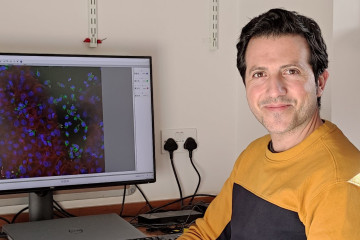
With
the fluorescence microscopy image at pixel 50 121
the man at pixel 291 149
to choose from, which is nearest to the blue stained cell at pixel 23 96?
the fluorescence microscopy image at pixel 50 121

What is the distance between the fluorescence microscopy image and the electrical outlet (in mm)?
329

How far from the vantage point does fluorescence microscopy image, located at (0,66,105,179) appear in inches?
62.6

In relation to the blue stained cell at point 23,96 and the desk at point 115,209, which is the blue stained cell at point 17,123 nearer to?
the blue stained cell at point 23,96

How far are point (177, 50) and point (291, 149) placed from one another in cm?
80

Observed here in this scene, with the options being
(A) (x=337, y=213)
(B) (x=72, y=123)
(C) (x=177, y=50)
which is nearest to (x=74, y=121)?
(B) (x=72, y=123)

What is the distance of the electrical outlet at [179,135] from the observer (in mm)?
1973

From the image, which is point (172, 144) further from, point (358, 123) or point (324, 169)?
point (324, 169)

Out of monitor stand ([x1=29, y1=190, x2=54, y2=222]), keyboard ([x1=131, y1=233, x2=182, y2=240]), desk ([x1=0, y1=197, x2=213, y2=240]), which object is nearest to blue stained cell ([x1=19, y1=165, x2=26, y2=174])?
monitor stand ([x1=29, y1=190, x2=54, y2=222])

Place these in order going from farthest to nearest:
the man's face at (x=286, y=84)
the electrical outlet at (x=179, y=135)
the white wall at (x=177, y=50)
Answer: the electrical outlet at (x=179, y=135), the white wall at (x=177, y=50), the man's face at (x=286, y=84)

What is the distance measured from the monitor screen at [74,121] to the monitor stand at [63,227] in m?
0.11

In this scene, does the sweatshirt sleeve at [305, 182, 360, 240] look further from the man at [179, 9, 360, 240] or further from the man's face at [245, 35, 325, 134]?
the man's face at [245, 35, 325, 134]

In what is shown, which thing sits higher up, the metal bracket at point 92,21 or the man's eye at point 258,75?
the metal bracket at point 92,21

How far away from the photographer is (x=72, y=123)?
1663mm

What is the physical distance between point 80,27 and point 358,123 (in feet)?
3.15
